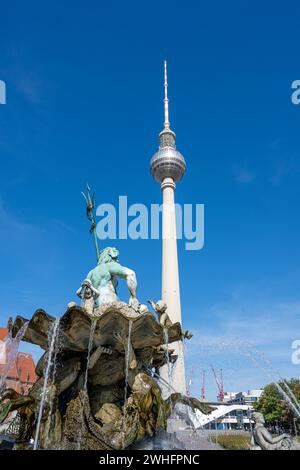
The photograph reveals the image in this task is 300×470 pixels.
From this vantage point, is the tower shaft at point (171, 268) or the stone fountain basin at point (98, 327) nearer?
the stone fountain basin at point (98, 327)

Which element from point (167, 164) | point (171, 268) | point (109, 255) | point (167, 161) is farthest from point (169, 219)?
point (109, 255)

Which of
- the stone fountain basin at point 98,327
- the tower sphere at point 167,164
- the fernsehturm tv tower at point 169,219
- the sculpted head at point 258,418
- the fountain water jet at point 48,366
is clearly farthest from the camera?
the tower sphere at point 167,164

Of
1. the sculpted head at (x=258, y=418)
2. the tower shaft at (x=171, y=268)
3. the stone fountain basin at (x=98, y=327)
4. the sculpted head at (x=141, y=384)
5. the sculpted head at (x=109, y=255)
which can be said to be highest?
the tower shaft at (x=171, y=268)

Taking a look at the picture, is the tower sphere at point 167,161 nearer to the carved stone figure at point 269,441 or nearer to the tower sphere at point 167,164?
the tower sphere at point 167,164

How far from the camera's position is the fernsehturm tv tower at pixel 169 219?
41.2 meters

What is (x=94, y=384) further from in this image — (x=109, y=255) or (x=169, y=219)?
(x=169, y=219)

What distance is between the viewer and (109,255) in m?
14.1

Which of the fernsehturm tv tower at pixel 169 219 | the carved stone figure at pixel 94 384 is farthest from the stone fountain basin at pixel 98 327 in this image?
the fernsehturm tv tower at pixel 169 219

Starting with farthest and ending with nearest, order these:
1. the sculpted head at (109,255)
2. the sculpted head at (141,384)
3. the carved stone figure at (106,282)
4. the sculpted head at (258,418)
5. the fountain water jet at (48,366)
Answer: the sculpted head at (109,255) < the carved stone figure at (106,282) < the sculpted head at (141,384) < the fountain water jet at (48,366) < the sculpted head at (258,418)

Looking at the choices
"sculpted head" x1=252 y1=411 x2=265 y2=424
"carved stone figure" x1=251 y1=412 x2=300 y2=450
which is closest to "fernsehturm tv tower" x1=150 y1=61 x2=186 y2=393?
"sculpted head" x1=252 y1=411 x2=265 y2=424

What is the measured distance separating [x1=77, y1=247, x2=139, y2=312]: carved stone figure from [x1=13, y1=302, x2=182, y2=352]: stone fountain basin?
921 mm

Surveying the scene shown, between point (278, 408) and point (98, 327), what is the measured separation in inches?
1684

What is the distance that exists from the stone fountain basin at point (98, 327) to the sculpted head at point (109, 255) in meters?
2.68

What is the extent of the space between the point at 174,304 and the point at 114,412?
3341 centimetres
